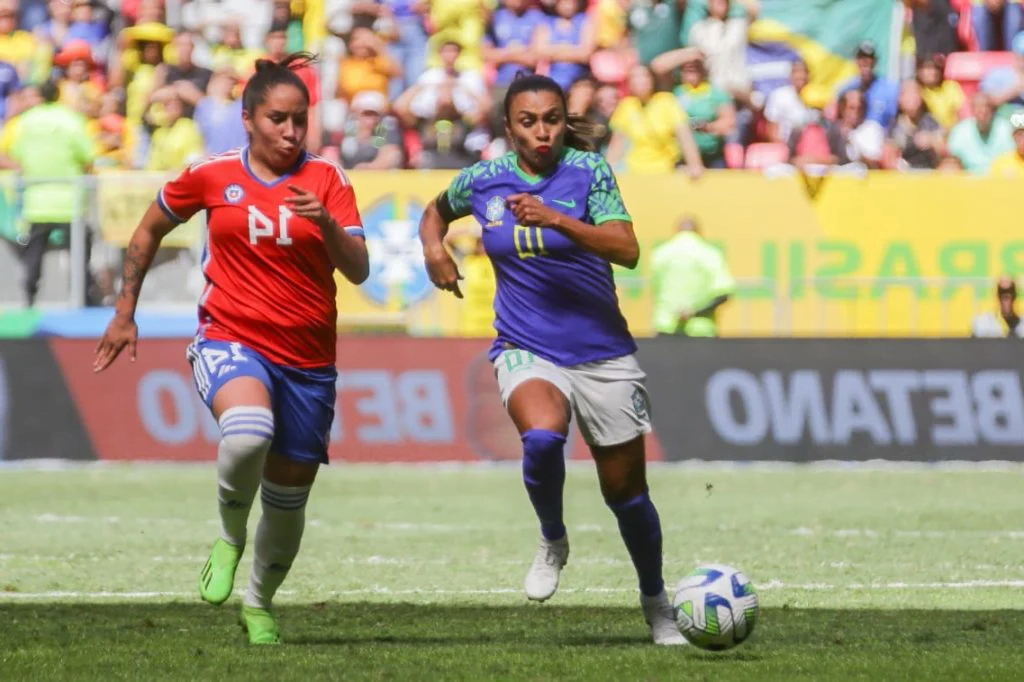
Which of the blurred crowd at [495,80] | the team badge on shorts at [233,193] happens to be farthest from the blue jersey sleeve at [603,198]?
the blurred crowd at [495,80]

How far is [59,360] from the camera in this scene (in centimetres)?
1744

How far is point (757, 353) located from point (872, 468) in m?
1.39

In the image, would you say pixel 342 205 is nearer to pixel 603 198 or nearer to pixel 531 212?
pixel 531 212

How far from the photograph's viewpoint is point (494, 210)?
7922mm

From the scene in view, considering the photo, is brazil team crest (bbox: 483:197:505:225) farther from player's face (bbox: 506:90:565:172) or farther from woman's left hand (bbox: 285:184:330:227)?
woman's left hand (bbox: 285:184:330:227)

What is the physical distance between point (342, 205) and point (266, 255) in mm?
350

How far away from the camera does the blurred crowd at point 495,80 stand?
1911 centimetres

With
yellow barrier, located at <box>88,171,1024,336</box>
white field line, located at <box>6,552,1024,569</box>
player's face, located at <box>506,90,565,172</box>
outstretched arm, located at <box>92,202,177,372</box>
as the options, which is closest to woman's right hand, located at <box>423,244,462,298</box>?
player's face, located at <box>506,90,565,172</box>

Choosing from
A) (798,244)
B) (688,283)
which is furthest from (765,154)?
(688,283)

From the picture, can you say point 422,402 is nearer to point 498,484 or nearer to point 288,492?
point 498,484

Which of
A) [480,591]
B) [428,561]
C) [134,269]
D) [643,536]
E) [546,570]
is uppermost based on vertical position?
[134,269]

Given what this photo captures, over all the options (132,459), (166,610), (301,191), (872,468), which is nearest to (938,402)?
(872,468)

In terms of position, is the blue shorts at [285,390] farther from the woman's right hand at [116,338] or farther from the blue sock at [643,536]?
the blue sock at [643,536]

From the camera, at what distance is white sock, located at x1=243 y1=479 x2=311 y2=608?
308 inches
